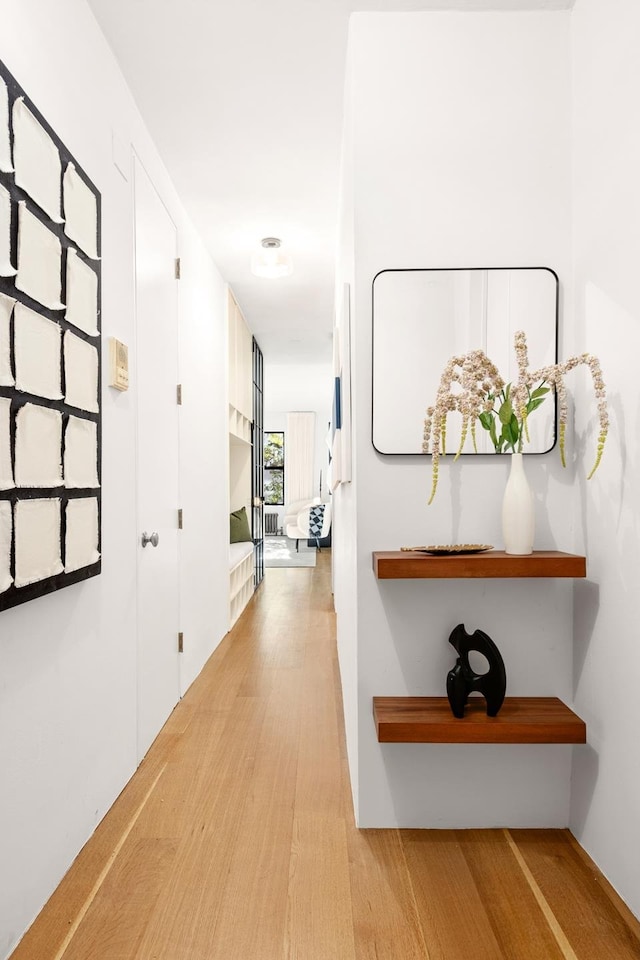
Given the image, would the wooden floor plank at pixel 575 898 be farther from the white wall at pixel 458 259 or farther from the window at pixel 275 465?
the window at pixel 275 465

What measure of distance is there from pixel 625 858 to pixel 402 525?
1009mm

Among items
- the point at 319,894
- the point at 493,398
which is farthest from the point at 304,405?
the point at 319,894

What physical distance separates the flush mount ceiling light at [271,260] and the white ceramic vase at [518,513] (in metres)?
2.49

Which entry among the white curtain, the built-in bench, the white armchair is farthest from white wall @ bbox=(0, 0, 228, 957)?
the white curtain

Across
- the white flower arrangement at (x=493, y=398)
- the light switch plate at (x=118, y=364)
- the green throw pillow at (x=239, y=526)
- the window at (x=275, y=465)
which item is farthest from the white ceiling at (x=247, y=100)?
the window at (x=275, y=465)

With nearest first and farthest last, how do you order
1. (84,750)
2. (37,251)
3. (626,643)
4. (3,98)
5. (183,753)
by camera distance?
1. (3,98)
2. (37,251)
3. (626,643)
4. (84,750)
5. (183,753)

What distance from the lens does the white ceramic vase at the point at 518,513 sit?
1.77 meters

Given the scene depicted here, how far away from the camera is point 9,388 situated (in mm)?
1363

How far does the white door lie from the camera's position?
2.45 m

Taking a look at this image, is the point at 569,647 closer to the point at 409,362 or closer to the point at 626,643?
the point at 626,643

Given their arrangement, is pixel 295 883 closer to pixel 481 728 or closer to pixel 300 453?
pixel 481 728

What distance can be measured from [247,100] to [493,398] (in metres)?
1.60

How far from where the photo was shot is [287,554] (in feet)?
30.5

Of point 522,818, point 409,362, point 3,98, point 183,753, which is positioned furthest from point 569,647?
point 3,98
